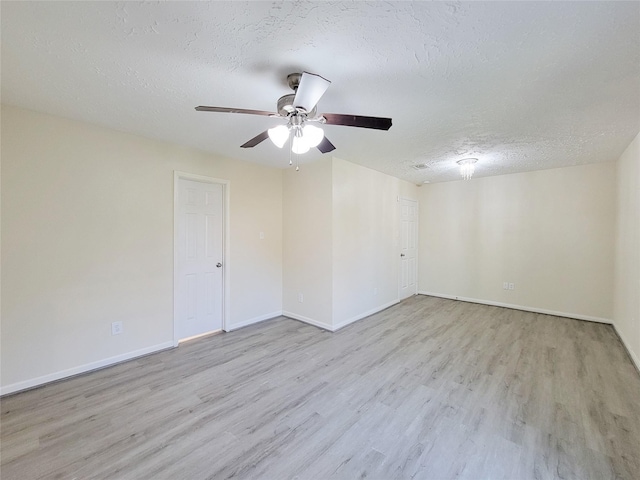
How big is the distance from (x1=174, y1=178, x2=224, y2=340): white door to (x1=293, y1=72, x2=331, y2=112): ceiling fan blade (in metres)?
2.33

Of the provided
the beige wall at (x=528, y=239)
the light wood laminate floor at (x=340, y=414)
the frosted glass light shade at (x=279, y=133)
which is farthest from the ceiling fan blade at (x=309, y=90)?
the beige wall at (x=528, y=239)

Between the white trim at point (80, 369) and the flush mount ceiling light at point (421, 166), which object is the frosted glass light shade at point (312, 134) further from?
the white trim at point (80, 369)

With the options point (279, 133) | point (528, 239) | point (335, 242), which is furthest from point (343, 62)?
point (528, 239)

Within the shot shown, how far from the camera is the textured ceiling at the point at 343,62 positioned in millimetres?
1306

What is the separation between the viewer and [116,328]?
2799 millimetres

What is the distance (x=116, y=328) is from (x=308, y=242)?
2.51 metres

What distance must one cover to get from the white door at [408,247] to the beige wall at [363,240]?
0.90 feet

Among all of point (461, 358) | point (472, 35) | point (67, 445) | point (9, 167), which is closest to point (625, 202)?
point (461, 358)

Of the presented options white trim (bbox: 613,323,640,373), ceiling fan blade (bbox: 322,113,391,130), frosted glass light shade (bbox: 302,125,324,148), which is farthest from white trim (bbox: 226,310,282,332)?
white trim (bbox: 613,323,640,373)

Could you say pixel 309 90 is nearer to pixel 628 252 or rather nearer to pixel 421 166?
pixel 421 166

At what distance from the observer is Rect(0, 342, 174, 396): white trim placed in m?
2.28

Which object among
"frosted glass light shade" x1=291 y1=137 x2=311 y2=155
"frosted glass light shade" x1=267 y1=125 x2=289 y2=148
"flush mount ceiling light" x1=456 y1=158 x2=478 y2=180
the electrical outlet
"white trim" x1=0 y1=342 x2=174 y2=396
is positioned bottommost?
"white trim" x1=0 y1=342 x2=174 y2=396

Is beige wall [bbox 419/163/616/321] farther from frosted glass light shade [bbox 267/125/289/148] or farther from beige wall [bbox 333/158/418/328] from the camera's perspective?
frosted glass light shade [bbox 267/125/289/148]

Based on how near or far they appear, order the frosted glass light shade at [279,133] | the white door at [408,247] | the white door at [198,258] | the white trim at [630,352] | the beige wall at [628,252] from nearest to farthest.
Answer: the frosted glass light shade at [279,133] < the white trim at [630,352] < the beige wall at [628,252] < the white door at [198,258] < the white door at [408,247]
